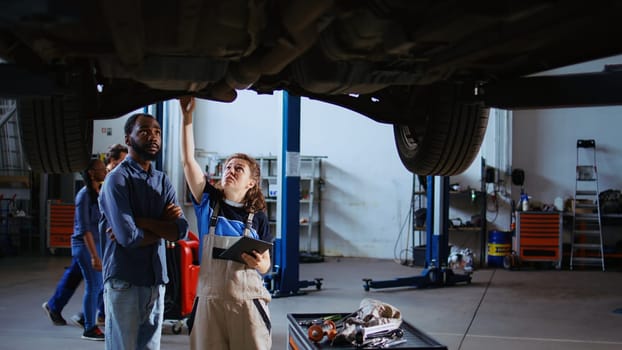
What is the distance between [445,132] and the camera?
258cm

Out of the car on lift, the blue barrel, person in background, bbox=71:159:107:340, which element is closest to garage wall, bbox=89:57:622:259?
the blue barrel

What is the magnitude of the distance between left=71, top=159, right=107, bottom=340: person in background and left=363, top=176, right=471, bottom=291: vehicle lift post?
3.39 meters

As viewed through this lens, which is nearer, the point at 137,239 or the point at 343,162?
the point at 137,239

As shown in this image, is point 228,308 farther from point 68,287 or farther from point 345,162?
point 345,162

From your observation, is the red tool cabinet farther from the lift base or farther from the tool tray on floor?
the tool tray on floor

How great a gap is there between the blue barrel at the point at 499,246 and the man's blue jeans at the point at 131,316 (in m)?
6.97

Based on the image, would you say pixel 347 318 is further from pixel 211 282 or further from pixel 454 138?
pixel 454 138

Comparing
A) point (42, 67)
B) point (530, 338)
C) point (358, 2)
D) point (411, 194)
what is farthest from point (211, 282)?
point (411, 194)

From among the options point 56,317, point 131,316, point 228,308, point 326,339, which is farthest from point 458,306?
point 131,316

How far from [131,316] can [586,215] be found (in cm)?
787

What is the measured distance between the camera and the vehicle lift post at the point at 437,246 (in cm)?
676

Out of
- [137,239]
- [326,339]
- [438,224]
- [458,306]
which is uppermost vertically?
[137,239]

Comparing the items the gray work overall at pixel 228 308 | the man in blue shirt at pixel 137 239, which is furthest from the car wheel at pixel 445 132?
the man in blue shirt at pixel 137 239

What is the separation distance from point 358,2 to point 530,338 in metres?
3.76
